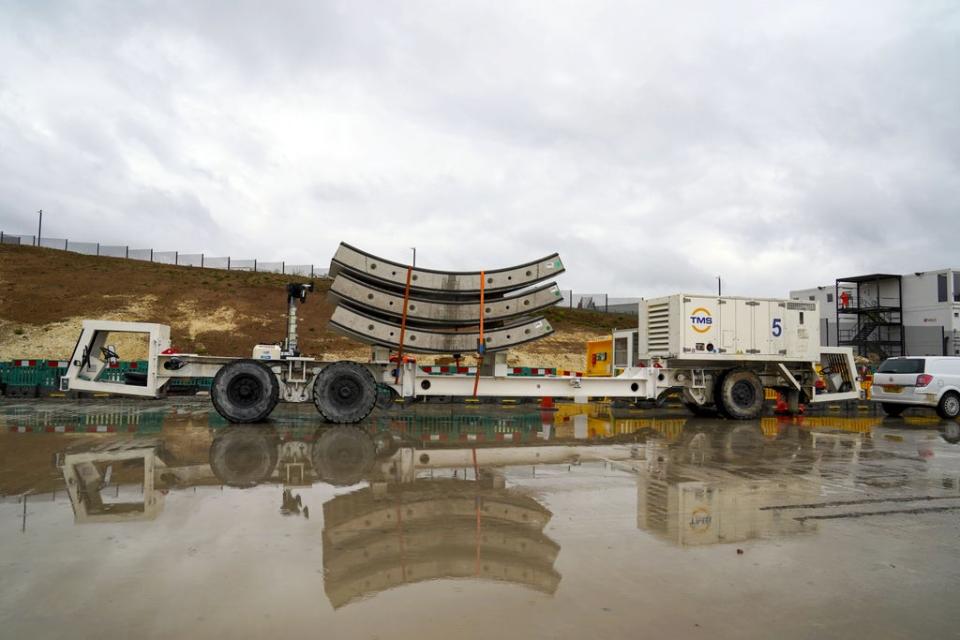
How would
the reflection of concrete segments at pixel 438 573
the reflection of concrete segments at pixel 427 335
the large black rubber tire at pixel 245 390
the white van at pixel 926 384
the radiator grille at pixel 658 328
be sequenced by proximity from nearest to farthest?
the reflection of concrete segments at pixel 438 573
the large black rubber tire at pixel 245 390
the reflection of concrete segments at pixel 427 335
the radiator grille at pixel 658 328
the white van at pixel 926 384

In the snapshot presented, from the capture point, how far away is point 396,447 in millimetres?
10250

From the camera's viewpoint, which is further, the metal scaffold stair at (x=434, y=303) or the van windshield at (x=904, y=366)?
the van windshield at (x=904, y=366)

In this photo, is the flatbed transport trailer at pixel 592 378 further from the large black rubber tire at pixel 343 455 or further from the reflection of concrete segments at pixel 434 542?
the reflection of concrete segments at pixel 434 542

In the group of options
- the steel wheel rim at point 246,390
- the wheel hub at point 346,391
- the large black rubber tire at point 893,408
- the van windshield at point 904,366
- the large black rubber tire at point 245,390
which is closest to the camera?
the large black rubber tire at point 245,390

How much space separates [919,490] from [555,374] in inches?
346

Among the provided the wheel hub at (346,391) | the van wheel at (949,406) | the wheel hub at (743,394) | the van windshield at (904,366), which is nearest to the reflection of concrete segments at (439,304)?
the wheel hub at (346,391)

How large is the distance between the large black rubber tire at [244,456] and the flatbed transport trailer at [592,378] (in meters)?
1.50

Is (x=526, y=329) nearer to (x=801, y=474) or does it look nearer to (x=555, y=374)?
(x=555, y=374)

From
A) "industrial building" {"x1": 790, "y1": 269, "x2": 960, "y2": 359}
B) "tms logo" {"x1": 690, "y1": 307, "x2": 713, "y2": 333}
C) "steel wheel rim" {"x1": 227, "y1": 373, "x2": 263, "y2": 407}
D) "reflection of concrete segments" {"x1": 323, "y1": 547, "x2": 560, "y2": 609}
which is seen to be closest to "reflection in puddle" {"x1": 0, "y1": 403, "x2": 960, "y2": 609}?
"reflection of concrete segments" {"x1": 323, "y1": 547, "x2": 560, "y2": 609}

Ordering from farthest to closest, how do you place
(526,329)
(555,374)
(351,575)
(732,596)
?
(555,374), (526,329), (351,575), (732,596)

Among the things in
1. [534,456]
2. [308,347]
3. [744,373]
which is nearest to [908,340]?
[744,373]

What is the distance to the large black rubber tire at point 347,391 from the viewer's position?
43.0 ft

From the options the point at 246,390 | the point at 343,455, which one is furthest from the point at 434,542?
the point at 246,390

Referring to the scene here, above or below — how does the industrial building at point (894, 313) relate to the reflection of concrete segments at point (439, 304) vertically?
above
